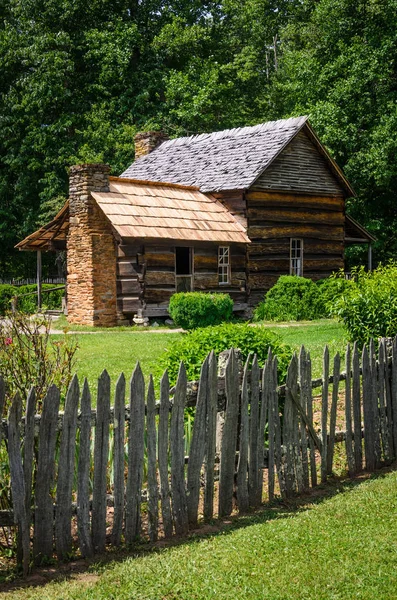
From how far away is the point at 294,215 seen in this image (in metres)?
28.0

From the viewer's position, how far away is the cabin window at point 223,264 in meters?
26.3

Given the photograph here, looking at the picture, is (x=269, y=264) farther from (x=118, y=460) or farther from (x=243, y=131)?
(x=118, y=460)

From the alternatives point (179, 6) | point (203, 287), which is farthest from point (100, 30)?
point (203, 287)

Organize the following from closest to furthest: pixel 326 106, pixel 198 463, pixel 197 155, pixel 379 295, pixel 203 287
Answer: pixel 198 463 < pixel 379 295 < pixel 203 287 < pixel 197 155 < pixel 326 106

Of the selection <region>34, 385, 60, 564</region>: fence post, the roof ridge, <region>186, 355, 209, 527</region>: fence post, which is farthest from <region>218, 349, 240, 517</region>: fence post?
the roof ridge

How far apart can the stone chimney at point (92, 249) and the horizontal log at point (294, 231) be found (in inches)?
216

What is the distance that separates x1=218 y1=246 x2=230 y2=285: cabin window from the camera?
86.2 ft

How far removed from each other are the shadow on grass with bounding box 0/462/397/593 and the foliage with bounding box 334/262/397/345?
488 cm

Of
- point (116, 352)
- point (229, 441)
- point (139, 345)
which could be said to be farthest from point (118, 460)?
point (139, 345)

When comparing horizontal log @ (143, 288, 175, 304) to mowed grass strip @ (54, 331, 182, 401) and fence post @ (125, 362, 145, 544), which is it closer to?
mowed grass strip @ (54, 331, 182, 401)

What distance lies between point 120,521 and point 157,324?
58.3 ft

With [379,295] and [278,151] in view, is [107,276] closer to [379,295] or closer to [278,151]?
[278,151]

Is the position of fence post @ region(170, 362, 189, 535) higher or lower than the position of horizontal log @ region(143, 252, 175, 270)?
lower

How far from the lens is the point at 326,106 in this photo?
34625 millimetres
